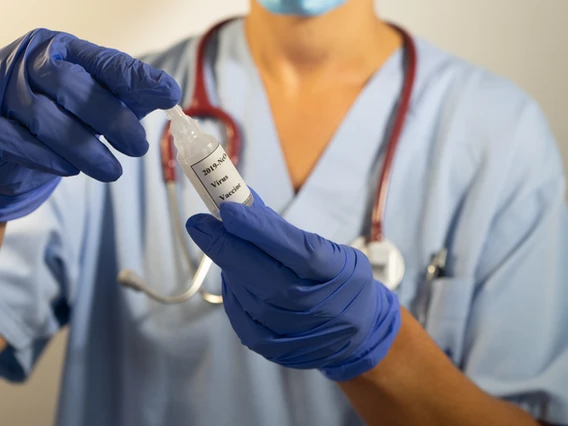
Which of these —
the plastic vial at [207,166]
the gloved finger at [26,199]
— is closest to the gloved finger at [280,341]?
the plastic vial at [207,166]

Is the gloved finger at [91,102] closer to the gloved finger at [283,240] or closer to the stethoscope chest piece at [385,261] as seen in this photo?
the gloved finger at [283,240]

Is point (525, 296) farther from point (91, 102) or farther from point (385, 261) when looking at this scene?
point (91, 102)

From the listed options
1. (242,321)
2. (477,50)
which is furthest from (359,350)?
(477,50)

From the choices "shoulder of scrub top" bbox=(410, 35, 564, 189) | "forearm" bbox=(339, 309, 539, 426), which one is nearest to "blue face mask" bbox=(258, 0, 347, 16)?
"shoulder of scrub top" bbox=(410, 35, 564, 189)

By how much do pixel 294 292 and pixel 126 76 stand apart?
0.80 ft

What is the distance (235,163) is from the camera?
80 cm

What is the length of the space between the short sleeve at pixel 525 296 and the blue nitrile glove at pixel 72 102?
0.48 metres

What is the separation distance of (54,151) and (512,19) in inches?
32.2

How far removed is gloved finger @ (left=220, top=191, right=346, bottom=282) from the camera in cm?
48

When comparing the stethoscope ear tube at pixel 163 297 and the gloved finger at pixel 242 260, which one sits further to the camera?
the stethoscope ear tube at pixel 163 297

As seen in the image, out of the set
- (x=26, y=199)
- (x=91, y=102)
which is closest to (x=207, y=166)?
(x=91, y=102)

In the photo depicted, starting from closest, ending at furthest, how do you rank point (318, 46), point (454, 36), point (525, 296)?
point (525, 296), point (318, 46), point (454, 36)

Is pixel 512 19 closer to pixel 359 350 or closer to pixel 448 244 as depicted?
pixel 448 244

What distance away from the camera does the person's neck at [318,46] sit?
2.71ft
